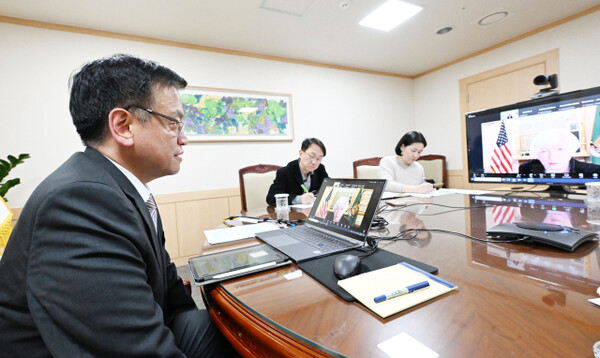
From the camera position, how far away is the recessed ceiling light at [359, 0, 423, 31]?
2588 millimetres

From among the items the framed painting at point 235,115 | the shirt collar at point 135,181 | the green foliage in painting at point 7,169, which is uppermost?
the framed painting at point 235,115

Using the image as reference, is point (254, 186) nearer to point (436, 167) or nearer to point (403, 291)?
point (403, 291)

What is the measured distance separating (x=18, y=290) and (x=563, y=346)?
932mm

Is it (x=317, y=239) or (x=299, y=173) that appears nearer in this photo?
(x=317, y=239)

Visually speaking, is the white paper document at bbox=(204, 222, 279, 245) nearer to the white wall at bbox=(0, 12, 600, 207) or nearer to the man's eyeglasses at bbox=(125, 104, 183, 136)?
the man's eyeglasses at bbox=(125, 104, 183, 136)

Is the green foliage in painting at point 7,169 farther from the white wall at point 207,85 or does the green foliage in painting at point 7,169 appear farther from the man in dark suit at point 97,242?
the man in dark suit at point 97,242

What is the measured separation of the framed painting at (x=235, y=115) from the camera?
10.2 feet

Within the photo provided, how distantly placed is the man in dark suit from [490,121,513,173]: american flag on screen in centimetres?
177

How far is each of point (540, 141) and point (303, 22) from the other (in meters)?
2.29

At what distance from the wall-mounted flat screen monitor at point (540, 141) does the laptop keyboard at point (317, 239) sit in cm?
130

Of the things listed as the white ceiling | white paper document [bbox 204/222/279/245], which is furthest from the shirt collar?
the white ceiling

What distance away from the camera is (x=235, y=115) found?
3.35m

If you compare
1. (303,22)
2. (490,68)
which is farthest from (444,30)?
(303,22)

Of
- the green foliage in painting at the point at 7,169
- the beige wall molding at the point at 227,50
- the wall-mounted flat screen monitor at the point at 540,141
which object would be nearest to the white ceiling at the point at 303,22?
the beige wall molding at the point at 227,50
